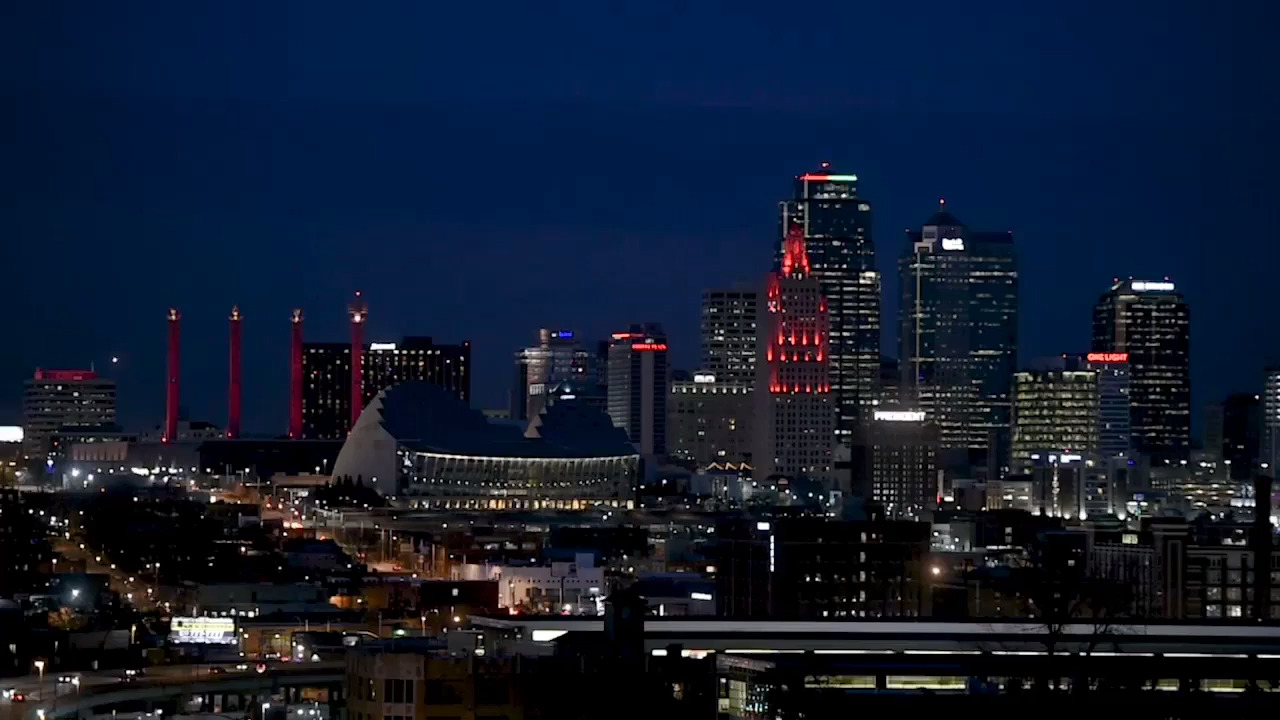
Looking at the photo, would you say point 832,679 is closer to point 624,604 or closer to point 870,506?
point 624,604

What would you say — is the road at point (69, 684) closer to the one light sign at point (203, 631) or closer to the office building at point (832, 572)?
the one light sign at point (203, 631)

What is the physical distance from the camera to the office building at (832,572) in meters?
102

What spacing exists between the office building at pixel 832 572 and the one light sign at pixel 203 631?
21.0 m

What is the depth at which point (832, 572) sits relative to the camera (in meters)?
103

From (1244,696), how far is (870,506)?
2928 inches

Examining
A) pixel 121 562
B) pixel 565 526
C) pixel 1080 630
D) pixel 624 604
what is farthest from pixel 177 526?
pixel 624 604

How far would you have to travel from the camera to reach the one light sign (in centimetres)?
8150

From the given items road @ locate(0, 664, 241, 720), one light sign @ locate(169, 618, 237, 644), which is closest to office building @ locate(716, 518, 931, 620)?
one light sign @ locate(169, 618, 237, 644)

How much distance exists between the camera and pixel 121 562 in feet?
407

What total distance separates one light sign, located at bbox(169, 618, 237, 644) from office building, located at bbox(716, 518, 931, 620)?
2101 cm

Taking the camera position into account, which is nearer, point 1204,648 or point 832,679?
point 832,679

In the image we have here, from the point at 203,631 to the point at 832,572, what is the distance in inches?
1007

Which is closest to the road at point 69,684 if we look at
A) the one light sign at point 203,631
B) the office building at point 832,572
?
the one light sign at point 203,631

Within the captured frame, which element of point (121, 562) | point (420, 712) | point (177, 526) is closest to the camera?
point (420, 712)
